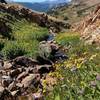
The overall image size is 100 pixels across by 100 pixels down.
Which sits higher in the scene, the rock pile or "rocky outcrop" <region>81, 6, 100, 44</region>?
"rocky outcrop" <region>81, 6, 100, 44</region>

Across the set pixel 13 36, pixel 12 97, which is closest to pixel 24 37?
pixel 13 36

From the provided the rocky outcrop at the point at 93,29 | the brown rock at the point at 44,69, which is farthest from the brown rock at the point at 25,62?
the rocky outcrop at the point at 93,29

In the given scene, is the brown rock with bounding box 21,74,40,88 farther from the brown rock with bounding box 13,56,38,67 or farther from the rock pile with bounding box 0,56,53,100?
the brown rock with bounding box 13,56,38,67

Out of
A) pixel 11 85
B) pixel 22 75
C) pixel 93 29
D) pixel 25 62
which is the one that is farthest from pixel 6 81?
pixel 93 29

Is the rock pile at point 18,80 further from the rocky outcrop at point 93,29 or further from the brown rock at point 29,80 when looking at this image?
the rocky outcrop at point 93,29

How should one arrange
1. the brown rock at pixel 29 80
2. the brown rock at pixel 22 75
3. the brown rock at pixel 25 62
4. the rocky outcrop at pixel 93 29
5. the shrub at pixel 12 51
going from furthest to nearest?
the rocky outcrop at pixel 93 29 → the shrub at pixel 12 51 → the brown rock at pixel 25 62 → the brown rock at pixel 22 75 → the brown rock at pixel 29 80

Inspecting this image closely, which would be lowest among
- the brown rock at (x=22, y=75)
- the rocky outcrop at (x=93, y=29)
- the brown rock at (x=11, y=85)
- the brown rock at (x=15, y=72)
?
the brown rock at (x=11, y=85)

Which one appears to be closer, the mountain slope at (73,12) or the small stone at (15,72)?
the small stone at (15,72)

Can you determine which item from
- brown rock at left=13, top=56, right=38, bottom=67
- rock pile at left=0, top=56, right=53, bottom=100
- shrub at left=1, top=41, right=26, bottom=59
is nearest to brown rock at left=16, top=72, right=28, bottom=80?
rock pile at left=0, top=56, right=53, bottom=100

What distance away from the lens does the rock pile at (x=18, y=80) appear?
606 inches

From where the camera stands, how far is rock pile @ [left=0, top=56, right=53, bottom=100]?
50.5 ft

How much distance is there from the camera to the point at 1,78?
1830cm

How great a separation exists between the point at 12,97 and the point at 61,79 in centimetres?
305

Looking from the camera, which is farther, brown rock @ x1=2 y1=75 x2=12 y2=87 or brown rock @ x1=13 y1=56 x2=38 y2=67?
brown rock @ x1=13 y1=56 x2=38 y2=67
